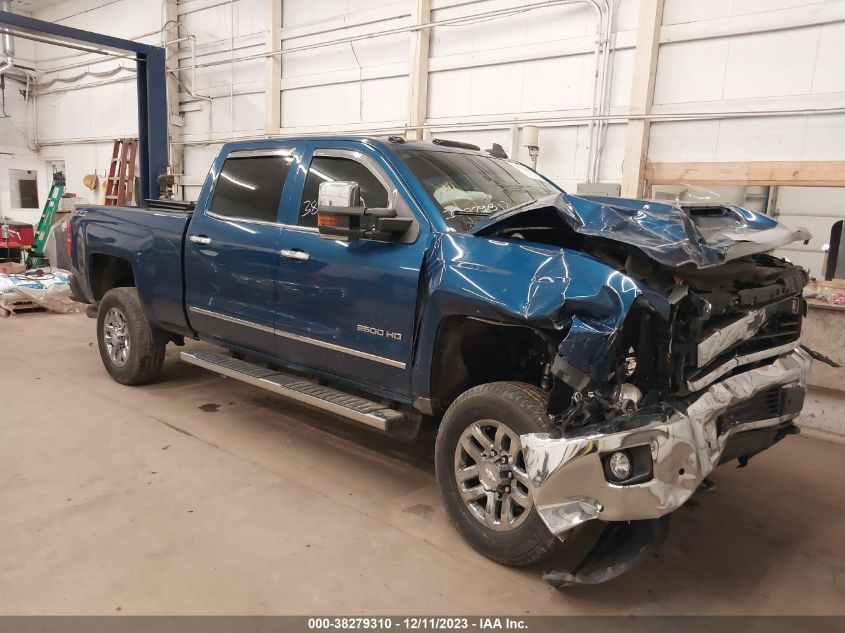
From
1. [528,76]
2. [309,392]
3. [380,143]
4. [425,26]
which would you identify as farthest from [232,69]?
[309,392]

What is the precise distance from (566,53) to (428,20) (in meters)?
1.94

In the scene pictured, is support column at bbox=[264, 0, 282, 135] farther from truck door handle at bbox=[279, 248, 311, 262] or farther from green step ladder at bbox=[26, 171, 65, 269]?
truck door handle at bbox=[279, 248, 311, 262]

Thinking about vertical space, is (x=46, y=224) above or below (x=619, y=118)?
below

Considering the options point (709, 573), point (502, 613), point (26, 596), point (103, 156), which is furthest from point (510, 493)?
point (103, 156)

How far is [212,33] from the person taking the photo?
10.4m

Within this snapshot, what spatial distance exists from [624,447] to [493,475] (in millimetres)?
657

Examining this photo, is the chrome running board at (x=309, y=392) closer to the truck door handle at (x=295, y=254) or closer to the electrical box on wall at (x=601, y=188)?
the truck door handle at (x=295, y=254)

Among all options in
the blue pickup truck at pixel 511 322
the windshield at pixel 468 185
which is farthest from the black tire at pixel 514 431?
the windshield at pixel 468 185

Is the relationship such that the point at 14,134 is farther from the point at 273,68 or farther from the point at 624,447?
the point at 624,447

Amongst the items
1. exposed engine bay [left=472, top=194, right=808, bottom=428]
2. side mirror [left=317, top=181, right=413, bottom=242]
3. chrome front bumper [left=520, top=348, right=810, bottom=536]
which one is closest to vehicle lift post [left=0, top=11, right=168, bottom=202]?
side mirror [left=317, top=181, right=413, bottom=242]

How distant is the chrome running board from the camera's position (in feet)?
10.3

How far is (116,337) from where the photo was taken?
5055mm

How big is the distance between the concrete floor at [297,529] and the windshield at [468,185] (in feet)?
5.10

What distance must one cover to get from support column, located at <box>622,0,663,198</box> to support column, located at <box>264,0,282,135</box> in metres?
5.42
